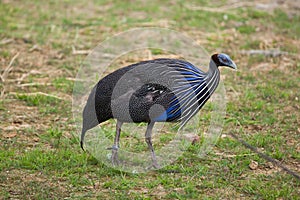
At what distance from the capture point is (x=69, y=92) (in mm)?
7289

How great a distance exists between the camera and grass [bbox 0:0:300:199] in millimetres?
5043

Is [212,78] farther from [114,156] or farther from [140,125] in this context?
[140,125]

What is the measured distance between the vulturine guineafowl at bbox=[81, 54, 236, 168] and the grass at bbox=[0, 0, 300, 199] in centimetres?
58

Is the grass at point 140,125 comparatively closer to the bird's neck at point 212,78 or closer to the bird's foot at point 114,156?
the bird's foot at point 114,156

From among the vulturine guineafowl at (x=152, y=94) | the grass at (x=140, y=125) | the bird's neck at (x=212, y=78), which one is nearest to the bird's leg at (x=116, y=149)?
the grass at (x=140, y=125)

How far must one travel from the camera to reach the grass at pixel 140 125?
5043mm

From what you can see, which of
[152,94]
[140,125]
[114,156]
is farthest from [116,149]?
[140,125]

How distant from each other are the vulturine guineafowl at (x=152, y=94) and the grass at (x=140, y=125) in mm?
576

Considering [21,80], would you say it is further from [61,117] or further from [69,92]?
[61,117]

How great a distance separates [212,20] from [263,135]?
415 cm

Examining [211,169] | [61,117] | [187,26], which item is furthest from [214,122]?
[187,26]

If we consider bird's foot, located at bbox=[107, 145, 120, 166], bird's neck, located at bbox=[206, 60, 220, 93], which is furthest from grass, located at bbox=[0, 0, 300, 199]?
bird's neck, located at bbox=[206, 60, 220, 93]

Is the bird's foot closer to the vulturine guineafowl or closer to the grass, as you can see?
the grass

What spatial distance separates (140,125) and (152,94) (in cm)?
133
